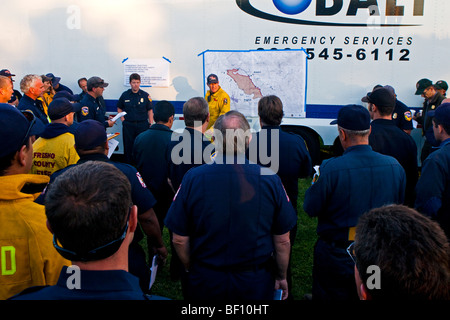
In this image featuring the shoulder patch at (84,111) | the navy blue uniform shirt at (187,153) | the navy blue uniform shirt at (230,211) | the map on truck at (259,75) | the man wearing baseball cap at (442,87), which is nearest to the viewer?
the navy blue uniform shirt at (230,211)

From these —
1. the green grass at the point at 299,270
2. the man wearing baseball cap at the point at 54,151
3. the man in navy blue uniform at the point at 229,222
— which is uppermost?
the man wearing baseball cap at the point at 54,151

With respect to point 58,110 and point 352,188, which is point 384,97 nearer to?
point 352,188

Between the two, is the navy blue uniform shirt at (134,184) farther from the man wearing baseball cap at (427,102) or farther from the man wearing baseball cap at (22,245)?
the man wearing baseball cap at (427,102)

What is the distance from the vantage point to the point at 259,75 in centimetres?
681

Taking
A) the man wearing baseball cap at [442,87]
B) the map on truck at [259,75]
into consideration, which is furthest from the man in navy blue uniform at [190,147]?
the man wearing baseball cap at [442,87]

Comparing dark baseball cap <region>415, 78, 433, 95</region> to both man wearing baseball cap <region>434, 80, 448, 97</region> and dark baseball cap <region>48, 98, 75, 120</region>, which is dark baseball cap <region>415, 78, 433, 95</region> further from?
dark baseball cap <region>48, 98, 75, 120</region>

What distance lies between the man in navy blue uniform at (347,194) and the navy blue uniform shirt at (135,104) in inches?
211

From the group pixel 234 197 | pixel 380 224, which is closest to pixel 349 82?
pixel 234 197

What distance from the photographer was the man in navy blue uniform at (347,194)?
241 cm

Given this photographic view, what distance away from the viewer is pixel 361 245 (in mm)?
1154

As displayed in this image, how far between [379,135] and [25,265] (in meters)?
2.94

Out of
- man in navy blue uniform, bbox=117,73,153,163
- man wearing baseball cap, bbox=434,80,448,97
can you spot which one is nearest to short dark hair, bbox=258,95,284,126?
man wearing baseball cap, bbox=434,80,448,97

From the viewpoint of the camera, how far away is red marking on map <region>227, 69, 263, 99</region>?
6883 millimetres

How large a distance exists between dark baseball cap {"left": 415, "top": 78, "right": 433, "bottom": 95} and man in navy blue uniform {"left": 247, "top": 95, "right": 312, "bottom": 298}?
4.05 m
